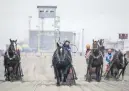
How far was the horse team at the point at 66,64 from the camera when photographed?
14.8 meters

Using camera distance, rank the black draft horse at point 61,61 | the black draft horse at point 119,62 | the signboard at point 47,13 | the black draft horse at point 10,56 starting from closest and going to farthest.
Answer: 1. the black draft horse at point 61,61
2. the black draft horse at point 10,56
3. the black draft horse at point 119,62
4. the signboard at point 47,13

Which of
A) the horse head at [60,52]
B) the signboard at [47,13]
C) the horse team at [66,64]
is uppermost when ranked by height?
the signboard at [47,13]

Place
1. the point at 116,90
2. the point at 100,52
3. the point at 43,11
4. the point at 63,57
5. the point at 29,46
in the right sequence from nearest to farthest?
the point at 116,90 < the point at 63,57 < the point at 100,52 < the point at 43,11 < the point at 29,46

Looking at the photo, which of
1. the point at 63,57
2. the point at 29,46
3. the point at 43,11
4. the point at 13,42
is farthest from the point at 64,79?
the point at 29,46

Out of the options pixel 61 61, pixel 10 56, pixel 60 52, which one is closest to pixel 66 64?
pixel 61 61

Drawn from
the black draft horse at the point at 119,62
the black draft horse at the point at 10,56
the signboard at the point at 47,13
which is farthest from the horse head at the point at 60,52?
the signboard at the point at 47,13

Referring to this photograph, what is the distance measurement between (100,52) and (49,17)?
110 ft

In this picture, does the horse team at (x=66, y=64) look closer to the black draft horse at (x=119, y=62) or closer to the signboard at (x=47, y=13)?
the black draft horse at (x=119, y=62)

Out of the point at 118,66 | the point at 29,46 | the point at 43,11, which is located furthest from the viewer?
the point at 29,46

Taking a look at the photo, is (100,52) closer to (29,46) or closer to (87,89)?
(87,89)

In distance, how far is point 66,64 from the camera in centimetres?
1476

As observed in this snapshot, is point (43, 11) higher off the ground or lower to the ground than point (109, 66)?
higher

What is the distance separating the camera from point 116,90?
13094mm

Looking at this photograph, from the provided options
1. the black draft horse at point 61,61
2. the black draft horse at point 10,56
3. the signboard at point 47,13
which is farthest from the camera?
the signboard at point 47,13
